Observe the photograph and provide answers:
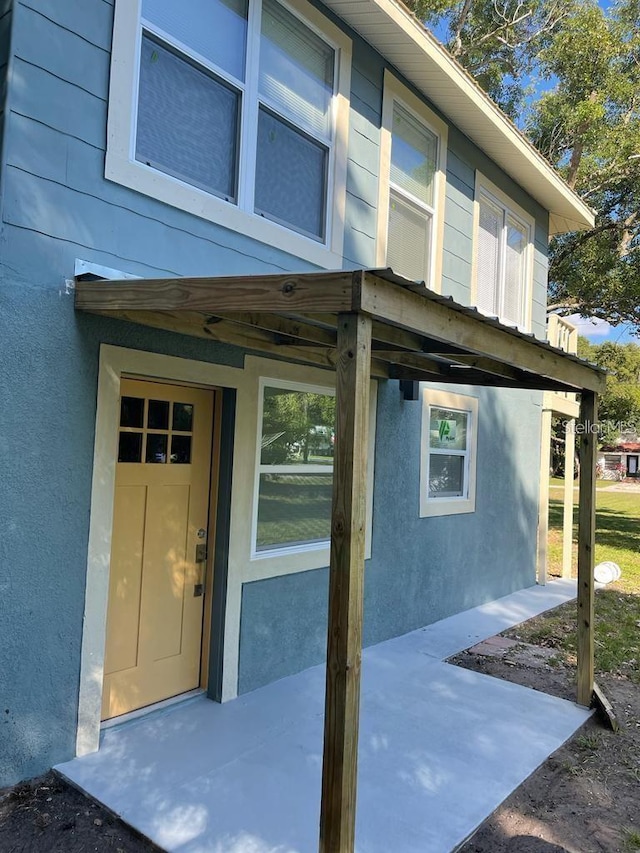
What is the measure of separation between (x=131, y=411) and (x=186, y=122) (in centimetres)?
192

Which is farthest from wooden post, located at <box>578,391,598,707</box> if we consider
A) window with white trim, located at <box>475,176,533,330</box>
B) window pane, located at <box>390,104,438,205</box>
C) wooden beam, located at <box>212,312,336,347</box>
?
window with white trim, located at <box>475,176,533,330</box>

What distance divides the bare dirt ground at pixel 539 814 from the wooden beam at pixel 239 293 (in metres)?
2.47

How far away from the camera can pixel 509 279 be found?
8.11 metres

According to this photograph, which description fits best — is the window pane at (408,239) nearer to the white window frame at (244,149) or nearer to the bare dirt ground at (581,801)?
the white window frame at (244,149)

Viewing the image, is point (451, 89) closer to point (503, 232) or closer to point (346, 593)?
point (503, 232)

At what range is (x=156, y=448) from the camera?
4.07m

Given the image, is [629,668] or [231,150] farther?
[629,668]

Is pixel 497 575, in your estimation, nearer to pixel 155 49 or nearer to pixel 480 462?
pixel 480 462

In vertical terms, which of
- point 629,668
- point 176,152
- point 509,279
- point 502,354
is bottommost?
point 629,668

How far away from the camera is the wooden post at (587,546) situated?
4516 mm

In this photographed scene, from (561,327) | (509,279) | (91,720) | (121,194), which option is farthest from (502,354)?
(561,327)

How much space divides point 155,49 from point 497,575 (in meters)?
6.81

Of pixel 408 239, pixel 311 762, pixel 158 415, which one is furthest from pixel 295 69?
pixel 311 762

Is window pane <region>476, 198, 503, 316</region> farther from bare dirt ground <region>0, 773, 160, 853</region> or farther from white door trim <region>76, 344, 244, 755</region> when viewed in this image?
bare dirt ground <region>0, 773, 160, 853</region>
